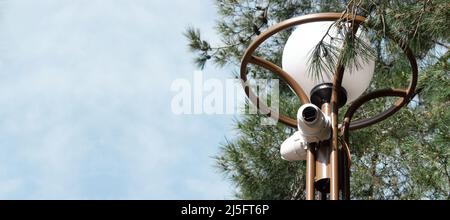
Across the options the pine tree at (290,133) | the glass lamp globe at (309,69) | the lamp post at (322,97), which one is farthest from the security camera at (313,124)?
the pine tree at (290,133)

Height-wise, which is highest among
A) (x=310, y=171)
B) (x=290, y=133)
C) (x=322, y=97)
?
(x=290, y=133)

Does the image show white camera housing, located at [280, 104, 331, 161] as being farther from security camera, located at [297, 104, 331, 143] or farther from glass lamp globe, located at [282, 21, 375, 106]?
glass lamp globe, located at [282, 21, 375, 106]

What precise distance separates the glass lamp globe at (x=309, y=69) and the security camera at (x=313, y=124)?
137 millimetres

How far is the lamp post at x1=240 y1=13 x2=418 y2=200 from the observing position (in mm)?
1468

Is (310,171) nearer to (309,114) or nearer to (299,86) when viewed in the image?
(309,114)

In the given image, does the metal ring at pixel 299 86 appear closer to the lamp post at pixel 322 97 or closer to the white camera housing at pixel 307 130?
the lamp post at pixel 322 97

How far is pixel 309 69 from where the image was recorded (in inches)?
62.8

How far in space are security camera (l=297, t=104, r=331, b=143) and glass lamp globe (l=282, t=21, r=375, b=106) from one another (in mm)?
137

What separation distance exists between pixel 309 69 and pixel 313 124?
0.64 ft

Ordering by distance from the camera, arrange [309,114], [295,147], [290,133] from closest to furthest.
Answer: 1. [309,114]
2. [295,147]
3. [290,133]

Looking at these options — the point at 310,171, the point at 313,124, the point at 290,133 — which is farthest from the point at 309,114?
the point at 290,133
